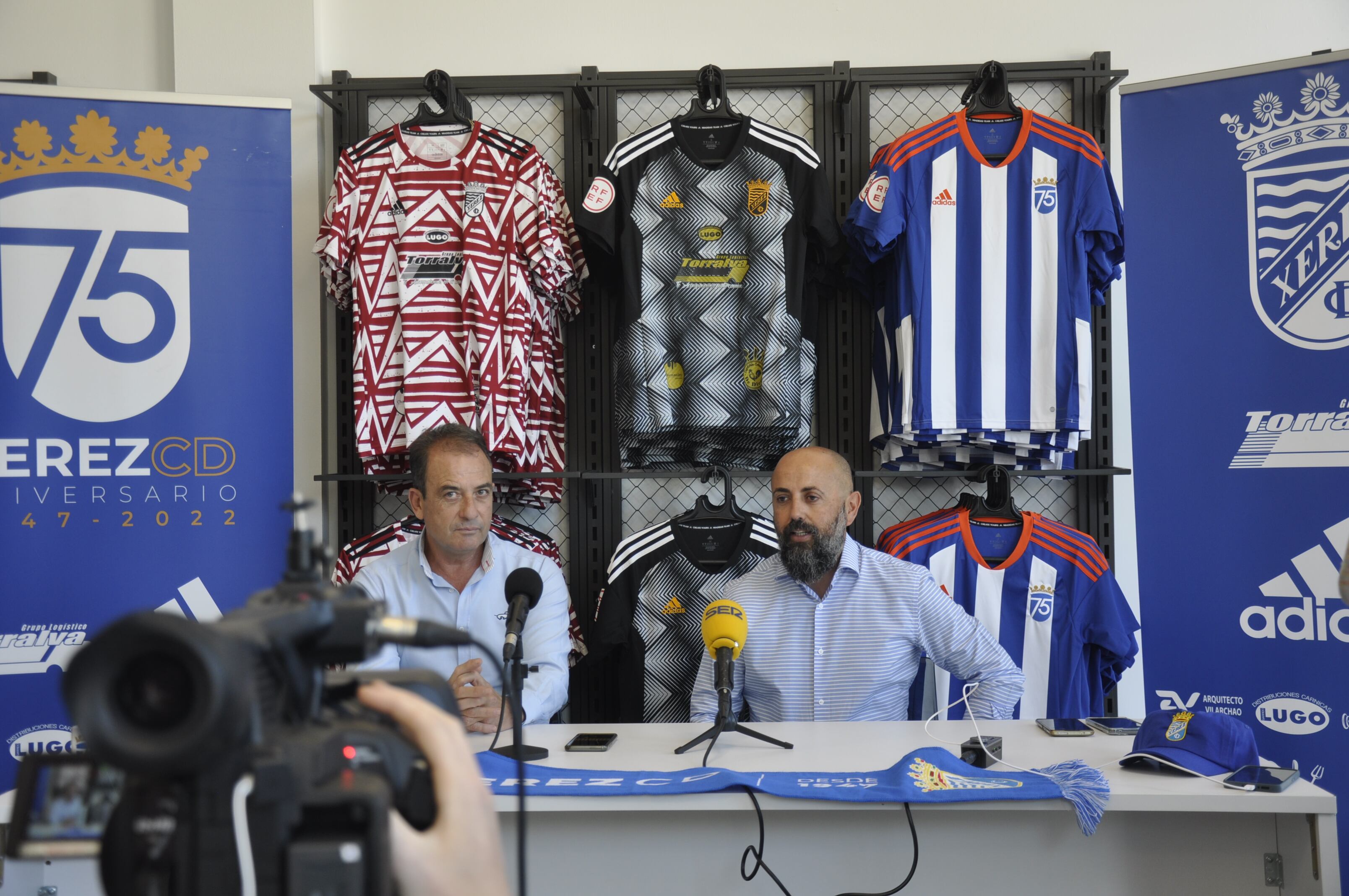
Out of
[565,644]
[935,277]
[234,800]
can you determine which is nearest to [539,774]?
[565,644]

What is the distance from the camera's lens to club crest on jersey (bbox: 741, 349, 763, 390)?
3361mm

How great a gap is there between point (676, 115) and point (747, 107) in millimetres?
272

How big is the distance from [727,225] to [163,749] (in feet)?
10.0

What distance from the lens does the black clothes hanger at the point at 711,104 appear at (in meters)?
3.39

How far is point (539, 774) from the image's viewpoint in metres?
2.05

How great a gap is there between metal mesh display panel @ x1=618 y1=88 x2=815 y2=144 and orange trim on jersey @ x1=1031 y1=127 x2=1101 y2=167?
2.68ft

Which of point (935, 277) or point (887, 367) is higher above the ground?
point (935, 277)

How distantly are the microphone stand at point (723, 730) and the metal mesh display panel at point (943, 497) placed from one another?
5.11ft

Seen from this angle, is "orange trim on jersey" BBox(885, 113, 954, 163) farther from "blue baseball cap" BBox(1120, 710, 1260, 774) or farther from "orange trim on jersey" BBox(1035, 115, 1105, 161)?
"blue baseball cap" BBox(1120, 710, 1260, 774)

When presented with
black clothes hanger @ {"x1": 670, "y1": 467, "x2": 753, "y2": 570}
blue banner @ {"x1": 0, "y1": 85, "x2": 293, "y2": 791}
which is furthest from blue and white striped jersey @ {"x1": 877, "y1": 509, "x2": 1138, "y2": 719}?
blue banner @ {"x1": 0, "y1": 85, "x2": 293, "y2": 791}

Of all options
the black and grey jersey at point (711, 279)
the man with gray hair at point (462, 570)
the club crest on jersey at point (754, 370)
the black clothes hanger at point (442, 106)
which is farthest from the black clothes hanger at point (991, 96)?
the man with gray hair at point (462, 570)

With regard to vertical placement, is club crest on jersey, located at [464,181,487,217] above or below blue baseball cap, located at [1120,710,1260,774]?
above

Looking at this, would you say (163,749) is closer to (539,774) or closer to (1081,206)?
(539,774)

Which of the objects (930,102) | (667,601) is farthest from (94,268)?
(930,102)
